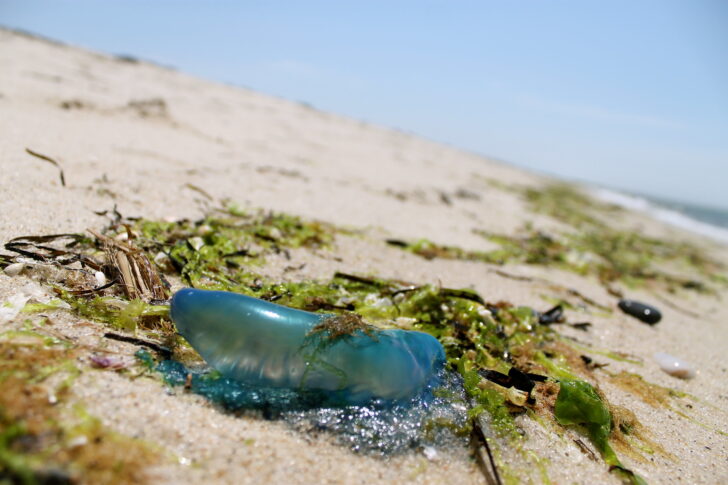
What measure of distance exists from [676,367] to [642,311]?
0.92 metres

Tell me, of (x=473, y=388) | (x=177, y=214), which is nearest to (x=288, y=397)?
(x=473, y=388)

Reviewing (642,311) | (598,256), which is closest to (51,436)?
(642,311)

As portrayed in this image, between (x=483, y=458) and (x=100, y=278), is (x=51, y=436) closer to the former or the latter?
(x=100, y=278)

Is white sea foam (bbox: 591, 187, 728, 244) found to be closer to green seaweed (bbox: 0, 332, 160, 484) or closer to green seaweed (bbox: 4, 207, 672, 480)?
green seaweed (bbox: 4, 207, 672, 480)

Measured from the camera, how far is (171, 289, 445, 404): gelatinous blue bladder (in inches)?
48.8

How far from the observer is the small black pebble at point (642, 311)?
3.01 m

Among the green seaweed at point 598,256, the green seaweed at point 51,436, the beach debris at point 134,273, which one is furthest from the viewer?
the green seaweed at point 598,256

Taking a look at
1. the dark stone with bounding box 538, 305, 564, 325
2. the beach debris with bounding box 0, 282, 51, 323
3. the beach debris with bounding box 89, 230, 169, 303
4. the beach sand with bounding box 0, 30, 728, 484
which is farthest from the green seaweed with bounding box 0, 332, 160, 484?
the dark stone with bounding box 538, 305, 564, 325

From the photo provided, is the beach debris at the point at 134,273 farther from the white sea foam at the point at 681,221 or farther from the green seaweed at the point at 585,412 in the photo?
the white sea foam at the point at 681,221

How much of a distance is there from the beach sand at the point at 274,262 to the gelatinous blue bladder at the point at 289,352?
0.13 metres

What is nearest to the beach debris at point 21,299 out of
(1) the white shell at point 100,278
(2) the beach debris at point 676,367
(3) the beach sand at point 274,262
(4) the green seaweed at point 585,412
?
(3) the beach sand at point 274,262

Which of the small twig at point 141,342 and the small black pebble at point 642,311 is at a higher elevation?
the small twig at point 141,342

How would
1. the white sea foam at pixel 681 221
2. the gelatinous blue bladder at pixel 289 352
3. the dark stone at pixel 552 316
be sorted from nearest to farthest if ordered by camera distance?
1. the gelatinous blue bladder at pixel 289 352
2. the dark stone at pixel 552 316
3. the white sea foam at pixel 681 221

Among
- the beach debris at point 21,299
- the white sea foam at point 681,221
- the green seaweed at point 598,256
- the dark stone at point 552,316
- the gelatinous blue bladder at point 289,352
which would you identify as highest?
the gelatinous blue bladder at point 289,352
